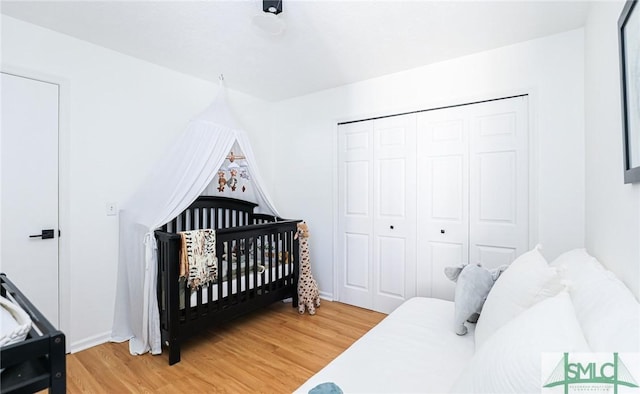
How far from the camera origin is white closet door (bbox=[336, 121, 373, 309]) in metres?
3.28

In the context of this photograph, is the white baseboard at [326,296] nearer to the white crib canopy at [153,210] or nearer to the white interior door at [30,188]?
the white crib canopy at [153,210]

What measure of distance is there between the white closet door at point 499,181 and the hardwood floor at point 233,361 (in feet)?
4.22

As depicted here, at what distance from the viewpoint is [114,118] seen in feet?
8.51

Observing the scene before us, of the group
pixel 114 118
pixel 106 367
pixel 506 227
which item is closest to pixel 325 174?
pixel 506 227

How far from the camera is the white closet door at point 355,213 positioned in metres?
3.28

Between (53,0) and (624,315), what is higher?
(53,0)

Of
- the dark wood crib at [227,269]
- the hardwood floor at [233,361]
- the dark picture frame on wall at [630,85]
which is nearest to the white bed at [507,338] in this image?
the dark picture frame on wall at [630,85]

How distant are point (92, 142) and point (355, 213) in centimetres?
250

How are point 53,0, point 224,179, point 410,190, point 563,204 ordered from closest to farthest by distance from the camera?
point 53,0 → point 563,204 → point 410,190 → point 224,179

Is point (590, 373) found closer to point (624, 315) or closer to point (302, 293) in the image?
point (624, 315)

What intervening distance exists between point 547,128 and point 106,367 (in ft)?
12.0

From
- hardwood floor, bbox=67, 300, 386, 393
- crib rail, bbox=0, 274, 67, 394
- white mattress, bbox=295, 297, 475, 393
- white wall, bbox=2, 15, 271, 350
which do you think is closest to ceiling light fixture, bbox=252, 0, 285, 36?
white wall, bbox=2, 15, 271, 350

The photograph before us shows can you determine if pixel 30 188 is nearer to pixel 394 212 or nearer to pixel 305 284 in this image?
pixel 305 284

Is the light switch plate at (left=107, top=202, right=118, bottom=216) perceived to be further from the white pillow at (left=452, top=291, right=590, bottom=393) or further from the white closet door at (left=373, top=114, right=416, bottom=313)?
the white pillow at (left=452, top=291, right=590, bottom=393)
